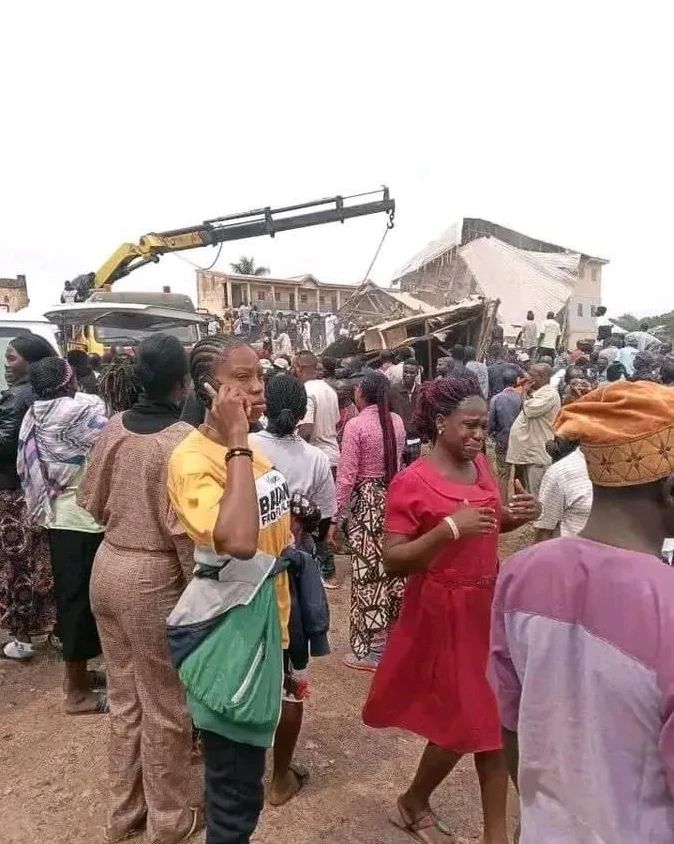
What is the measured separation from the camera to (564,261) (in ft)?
87.3

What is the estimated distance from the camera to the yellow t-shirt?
1943 mm

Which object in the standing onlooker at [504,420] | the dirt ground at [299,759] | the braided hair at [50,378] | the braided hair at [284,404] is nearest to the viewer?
the dirt ground at [299,759]

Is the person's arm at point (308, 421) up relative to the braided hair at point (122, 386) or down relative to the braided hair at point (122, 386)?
down

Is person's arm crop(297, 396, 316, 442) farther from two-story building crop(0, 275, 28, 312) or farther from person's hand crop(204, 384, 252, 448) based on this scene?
two-story building crop(0, 275, 28, 312)

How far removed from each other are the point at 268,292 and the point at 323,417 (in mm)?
29363

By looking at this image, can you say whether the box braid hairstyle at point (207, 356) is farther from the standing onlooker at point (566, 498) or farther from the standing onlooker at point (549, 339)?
the standing onlooker at point (549, 339)

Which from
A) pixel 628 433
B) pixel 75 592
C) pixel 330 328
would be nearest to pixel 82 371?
pixel 75 592

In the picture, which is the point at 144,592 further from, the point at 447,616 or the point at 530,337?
the point at 530,337

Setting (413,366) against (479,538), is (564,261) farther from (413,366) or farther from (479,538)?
(479,538)

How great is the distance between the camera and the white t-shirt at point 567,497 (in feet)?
10.8

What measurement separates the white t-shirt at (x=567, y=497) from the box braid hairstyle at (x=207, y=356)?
72.2 inches

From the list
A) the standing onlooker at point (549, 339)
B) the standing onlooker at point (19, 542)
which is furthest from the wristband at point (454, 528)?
the standing onlooker at point (549, 339)

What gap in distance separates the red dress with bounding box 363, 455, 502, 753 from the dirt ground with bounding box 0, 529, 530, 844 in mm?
593

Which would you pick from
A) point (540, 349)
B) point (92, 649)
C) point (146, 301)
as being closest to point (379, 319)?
point (540, 349)
